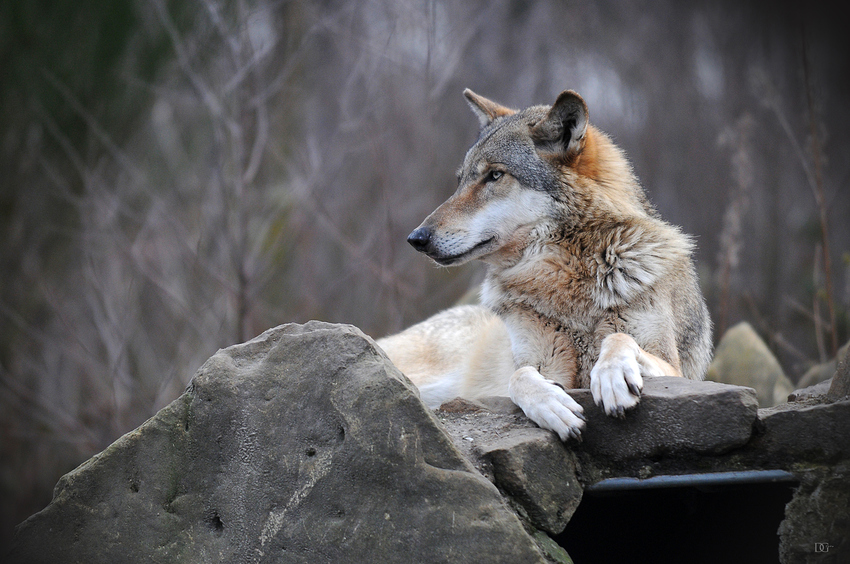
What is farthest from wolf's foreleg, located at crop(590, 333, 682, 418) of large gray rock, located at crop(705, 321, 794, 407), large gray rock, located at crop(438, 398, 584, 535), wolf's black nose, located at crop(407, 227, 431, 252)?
large gray rock, located at crop(705, 321, 794, 407)

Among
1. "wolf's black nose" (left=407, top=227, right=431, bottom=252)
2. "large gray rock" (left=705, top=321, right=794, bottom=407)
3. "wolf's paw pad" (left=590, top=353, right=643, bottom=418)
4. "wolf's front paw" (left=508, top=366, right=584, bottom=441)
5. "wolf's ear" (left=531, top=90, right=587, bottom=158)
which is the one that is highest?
"wolf's ear" (left=531, top=90, right=587, bottom=158)

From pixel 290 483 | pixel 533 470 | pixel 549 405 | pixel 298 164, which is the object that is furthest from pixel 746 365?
pixel 298 164

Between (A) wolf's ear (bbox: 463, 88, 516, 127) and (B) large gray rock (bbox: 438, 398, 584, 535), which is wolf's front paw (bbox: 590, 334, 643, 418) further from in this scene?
(A) wolf's ear (bbox: 463, 88, 516, 127)

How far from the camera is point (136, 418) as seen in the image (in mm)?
7379

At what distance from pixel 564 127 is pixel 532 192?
1.37 feet

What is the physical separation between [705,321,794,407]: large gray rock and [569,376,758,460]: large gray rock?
12.0 feet

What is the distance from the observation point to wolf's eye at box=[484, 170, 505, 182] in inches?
148

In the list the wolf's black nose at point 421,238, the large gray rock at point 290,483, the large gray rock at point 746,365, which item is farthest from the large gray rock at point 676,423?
the large gray rock at point 746,365

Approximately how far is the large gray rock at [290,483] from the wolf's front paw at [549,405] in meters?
0.46

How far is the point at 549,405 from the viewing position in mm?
2715

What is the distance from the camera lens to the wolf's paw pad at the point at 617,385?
8.50 ft

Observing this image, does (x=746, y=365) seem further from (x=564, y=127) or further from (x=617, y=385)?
(x=617, y=385)

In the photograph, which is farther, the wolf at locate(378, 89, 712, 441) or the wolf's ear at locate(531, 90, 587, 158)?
the wolf's ear at locate(531, 90, 587, 158)

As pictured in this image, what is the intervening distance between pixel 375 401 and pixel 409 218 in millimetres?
6946
